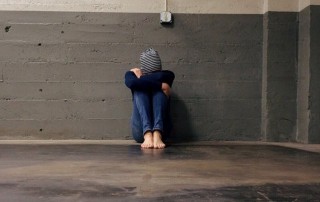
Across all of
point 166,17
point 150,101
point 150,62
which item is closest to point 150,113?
point 150,101

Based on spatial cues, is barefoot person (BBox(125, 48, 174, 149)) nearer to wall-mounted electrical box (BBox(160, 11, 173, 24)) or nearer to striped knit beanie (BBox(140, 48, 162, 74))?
striped knit beanie (BBox(140, 48, 162, 74))

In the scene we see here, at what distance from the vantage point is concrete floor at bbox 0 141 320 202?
1.49m

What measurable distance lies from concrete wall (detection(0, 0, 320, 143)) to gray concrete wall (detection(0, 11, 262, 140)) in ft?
0.03

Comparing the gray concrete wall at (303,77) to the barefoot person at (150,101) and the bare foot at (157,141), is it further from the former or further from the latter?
the bare foot at (157,141)

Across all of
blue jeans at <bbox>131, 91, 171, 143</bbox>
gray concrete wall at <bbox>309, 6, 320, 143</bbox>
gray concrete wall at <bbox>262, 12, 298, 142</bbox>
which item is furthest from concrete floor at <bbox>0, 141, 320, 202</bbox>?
gray concrete wall at <bbox>262, 12, 298, 142</bbox>

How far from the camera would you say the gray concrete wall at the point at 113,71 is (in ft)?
12.3

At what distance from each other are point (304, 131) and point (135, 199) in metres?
2.65

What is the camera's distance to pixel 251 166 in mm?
2227

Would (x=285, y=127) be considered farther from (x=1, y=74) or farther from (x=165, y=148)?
(x=1, y=74)

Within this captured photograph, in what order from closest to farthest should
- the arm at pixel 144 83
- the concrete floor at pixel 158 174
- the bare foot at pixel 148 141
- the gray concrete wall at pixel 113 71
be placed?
the concrete floor at pixel 158 174 < the bare foot at pixel 148 141 < the arm at pixel 144 83 < the gray concrete wall at pixel 113 71

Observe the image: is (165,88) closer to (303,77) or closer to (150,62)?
(150,62)

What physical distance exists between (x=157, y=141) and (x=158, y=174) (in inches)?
44.8

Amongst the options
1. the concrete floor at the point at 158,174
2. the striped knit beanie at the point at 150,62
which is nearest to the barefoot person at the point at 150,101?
the striped knit beanie at the point at 150,62

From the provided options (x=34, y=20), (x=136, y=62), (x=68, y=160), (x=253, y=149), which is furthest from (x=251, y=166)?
(x=34, y=20)
